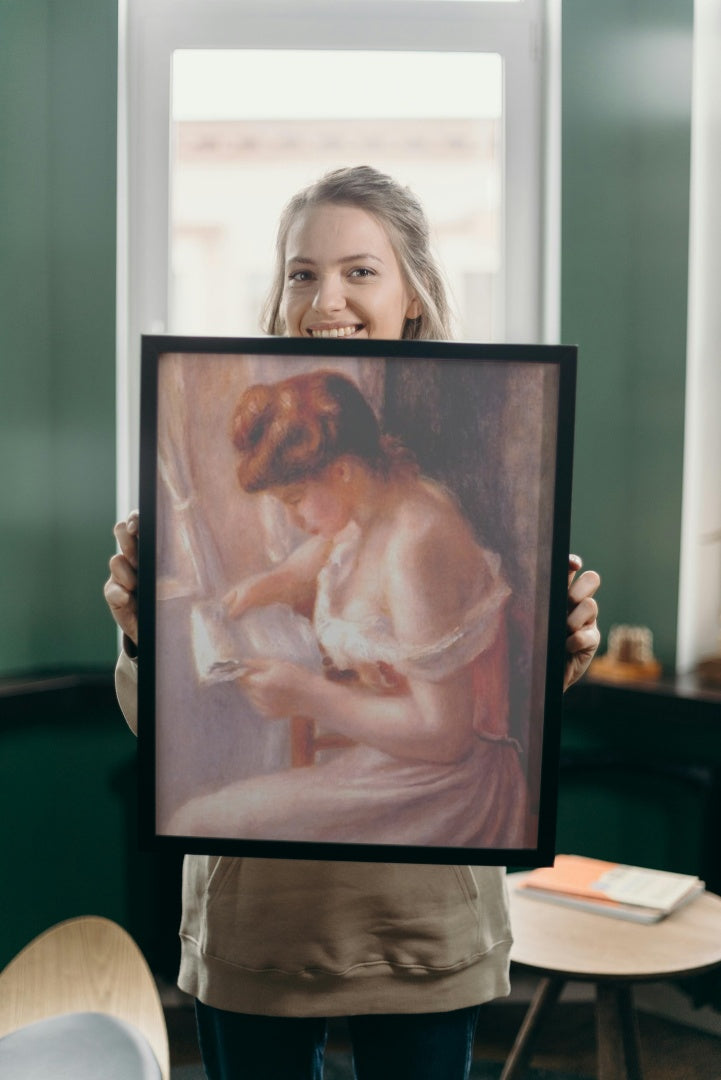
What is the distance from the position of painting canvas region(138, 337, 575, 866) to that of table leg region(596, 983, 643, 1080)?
90cm

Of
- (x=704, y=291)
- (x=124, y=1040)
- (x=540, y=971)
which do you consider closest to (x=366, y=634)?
(x=124, y=1040)

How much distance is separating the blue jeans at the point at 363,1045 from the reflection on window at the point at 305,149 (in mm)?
1834

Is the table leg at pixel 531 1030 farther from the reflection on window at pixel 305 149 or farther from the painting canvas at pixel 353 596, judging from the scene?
the reflection on window at pixel 305 149

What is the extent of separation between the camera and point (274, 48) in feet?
8.46

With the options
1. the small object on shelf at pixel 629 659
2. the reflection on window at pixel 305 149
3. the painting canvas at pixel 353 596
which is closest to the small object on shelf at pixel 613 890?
the small object on shelf at pixel 629 659

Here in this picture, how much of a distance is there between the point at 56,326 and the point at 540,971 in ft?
6.03

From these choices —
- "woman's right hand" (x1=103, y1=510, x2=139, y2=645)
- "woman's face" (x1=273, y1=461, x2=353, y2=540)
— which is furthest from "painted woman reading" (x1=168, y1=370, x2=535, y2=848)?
"woman's right hand" (x1=103, y1=510, x2=139, y2=645)

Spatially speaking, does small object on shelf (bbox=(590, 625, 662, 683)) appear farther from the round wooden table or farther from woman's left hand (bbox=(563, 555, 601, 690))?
woman's left hand (bbox=(563, 555, 601, 690))

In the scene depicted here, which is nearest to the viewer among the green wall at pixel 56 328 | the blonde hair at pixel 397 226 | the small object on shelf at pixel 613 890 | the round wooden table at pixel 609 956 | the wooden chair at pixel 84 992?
the wooden chair at pixel 84 992

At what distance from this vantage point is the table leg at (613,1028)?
1722 mm

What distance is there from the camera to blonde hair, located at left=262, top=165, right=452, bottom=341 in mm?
1159

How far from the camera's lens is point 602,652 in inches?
105

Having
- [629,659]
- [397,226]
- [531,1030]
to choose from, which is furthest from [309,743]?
[629,659]

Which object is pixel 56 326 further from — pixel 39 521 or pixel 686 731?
pixel 686 731
